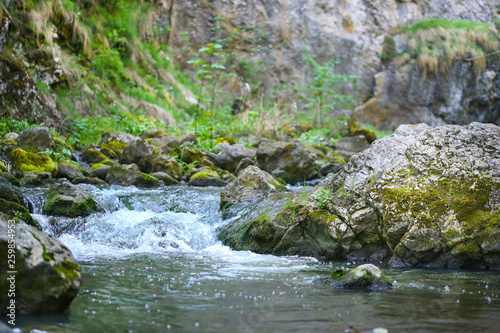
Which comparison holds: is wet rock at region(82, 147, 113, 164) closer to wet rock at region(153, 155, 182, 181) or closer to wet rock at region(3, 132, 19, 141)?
wet rock at region(153, 155, 182, 181)

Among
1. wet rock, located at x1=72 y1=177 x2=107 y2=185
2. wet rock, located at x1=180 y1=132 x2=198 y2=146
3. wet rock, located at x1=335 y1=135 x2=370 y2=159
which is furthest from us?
wet rock, located at x1=335 y1=135 x2=370 y2=159

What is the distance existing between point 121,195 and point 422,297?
14.5 ft

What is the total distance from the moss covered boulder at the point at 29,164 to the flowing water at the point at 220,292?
5.06 feet

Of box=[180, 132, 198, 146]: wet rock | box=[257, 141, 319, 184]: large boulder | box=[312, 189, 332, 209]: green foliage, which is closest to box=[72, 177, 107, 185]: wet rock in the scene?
box=[180, 132, 198, 146]: wet rock

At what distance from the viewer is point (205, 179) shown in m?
7.52

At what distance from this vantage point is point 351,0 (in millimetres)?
18125

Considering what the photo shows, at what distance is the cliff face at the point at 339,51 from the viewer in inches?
669

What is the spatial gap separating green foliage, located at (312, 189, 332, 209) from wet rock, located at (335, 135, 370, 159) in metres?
6.48

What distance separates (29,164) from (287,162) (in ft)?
14.2

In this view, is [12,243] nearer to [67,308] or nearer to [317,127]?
[67,308]

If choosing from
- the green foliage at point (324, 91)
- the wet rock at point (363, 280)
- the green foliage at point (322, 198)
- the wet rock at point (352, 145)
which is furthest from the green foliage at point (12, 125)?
the green foliage at point (324, 91)

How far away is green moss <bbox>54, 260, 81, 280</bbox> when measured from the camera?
2.42 metres

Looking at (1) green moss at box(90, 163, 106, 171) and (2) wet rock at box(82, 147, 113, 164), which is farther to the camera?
(2) wet rock at box(82, 147, 113, 164)

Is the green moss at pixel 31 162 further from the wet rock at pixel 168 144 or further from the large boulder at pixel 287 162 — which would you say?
the large boulder at pixel 287 162
